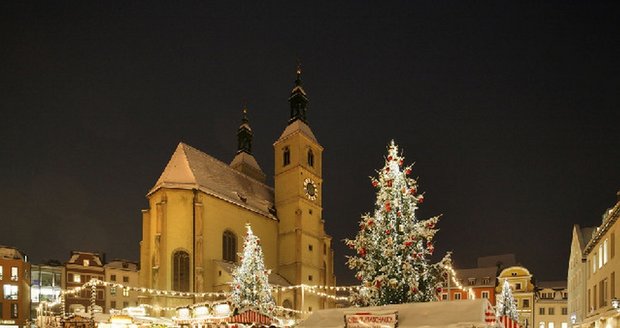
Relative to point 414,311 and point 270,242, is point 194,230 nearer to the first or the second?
point 270,242

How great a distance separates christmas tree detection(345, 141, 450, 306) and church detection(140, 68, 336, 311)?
699 inches

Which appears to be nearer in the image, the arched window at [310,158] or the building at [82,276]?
the arched window at [310,158]

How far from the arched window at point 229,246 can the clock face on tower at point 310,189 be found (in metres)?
10.1

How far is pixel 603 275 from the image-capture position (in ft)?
76.6

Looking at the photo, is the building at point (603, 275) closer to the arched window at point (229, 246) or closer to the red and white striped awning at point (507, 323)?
the red and white striped awning at point (507, 323)

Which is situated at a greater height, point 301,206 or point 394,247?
point 301,206

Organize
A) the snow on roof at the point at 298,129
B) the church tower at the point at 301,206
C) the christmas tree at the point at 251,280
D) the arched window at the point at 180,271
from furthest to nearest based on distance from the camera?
the snow on roof at the point at 298,129
the church tower at the point at 301,206
the arched window at the point at 180,271
the christmas tree at the point at 251,280

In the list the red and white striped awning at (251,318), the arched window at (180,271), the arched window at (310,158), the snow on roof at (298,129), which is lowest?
the arched window at (180,271)

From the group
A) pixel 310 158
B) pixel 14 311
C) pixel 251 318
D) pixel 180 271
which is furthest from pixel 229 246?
pixel 251 318

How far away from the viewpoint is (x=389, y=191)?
56.5 ft

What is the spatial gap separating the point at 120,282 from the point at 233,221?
30856mm

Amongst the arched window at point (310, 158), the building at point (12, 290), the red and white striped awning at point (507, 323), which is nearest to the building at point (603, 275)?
the red and white striped awning at point (507, 323)

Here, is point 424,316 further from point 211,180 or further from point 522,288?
point 522,288

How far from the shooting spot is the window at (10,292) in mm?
53125
